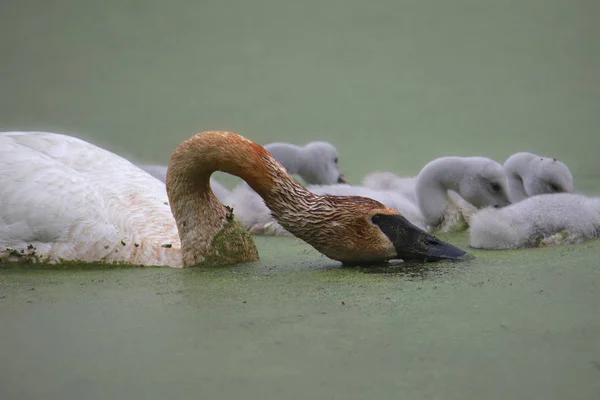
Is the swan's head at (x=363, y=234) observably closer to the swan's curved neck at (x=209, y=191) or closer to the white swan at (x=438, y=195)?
the swan's curved neck at (x=209, y=191)

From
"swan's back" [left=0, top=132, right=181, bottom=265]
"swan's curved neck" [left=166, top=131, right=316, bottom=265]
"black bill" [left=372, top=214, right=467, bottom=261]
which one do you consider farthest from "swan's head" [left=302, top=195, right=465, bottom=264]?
"swan's back" [left=0, top=132, right=181, bottom=265]

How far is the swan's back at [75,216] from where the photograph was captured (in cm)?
452

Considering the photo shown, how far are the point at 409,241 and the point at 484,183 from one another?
6.21ft

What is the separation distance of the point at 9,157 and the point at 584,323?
2.73 metres

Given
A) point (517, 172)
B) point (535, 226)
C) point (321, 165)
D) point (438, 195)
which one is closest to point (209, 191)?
point (535, 226)

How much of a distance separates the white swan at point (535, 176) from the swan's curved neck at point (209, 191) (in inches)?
80.3

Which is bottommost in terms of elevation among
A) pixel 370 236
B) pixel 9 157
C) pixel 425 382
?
pixel 425 382

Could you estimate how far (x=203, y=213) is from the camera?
14.9 feet

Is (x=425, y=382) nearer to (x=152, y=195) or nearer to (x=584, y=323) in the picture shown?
(x=584, y=323)

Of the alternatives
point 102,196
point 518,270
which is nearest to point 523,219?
point 518,270

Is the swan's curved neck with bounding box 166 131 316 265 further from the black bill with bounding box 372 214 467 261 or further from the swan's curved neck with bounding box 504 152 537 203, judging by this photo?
the swan's curved neck with bounding box 504 152 537 203

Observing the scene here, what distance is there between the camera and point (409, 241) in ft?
14.1

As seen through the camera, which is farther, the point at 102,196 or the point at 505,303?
the point at 102,196

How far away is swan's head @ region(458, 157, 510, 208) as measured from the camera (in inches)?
237
